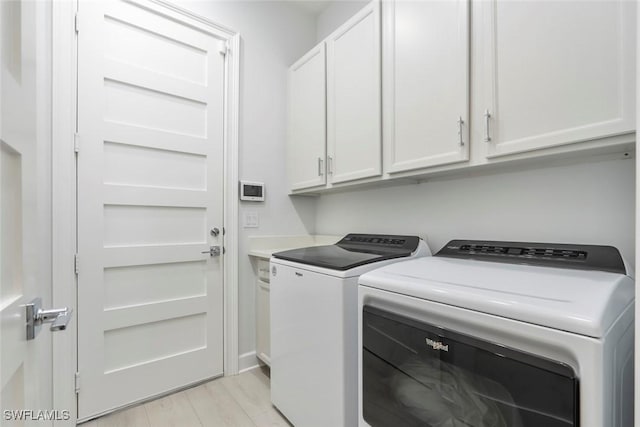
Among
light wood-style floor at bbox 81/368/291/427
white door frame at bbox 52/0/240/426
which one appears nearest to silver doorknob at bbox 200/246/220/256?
white door frame at bbox 52/0/240/426

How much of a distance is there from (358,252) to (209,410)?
4.12 feet

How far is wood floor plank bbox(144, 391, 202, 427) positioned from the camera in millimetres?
1618

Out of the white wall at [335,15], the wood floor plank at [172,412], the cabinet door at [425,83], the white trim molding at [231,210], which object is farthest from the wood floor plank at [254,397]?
the white wall at [335,15]

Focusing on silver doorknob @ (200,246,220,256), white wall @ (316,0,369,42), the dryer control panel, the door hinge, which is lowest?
silver doorknob @ (200,246,220,256)

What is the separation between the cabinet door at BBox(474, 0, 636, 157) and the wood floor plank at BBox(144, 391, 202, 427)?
2034mm

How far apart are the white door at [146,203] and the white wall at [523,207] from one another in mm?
1237

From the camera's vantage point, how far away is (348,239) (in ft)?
6.87

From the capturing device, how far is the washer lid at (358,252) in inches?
54.1

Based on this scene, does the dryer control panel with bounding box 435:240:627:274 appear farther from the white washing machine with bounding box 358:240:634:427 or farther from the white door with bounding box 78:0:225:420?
the white door with bounding box 78:0:225:420

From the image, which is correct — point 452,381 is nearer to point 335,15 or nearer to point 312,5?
point 335,15

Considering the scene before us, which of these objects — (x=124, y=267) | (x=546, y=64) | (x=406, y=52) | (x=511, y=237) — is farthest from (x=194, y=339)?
(x=546, y=64)

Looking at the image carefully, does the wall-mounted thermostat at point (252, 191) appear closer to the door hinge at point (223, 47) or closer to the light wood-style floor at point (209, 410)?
the door hinge at point (223, 47)

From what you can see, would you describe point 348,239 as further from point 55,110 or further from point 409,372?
point 55,110

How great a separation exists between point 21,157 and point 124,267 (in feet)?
4.50
